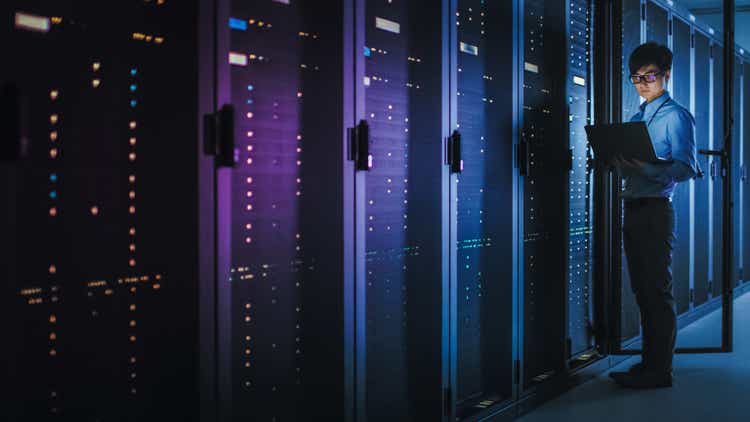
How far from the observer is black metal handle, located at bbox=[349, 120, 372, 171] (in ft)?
6.50

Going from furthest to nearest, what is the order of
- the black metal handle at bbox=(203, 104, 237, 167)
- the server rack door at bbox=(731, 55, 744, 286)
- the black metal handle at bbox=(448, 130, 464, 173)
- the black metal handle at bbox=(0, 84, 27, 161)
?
the server rack door at bbox=(731, 55, 744, 286) → the black metal handle at bbox=(448, 130, 464, 173) → the black metal handle at bbox=(203, 104, 237, 167) → the black metal handle at bbox=(0, 84, 27, 161)

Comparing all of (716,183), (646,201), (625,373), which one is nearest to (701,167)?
(716,183)

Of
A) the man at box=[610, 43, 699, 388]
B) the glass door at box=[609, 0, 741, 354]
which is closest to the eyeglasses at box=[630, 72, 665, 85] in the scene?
the man at box=[610, 43, 699, 388]

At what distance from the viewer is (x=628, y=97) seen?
4.06 m

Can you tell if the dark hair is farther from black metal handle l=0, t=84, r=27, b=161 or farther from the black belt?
black metal handle l=0, t=84, r=27, b=161

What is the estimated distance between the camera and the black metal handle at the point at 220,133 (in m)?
1.53

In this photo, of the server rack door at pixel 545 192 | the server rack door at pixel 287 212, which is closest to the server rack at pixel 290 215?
the server rack door at pixel 287 212

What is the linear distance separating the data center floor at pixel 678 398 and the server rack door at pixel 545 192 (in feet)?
0.69

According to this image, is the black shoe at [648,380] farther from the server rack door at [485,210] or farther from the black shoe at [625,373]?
the server rack door at [485,210]

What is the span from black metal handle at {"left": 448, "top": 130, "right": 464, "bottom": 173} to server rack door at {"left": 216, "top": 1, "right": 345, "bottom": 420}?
59 centimetres

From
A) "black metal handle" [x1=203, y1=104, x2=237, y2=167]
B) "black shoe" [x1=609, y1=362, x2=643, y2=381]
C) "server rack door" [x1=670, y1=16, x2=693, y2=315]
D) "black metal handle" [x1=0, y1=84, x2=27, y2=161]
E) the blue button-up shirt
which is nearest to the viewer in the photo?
"black metal handle" [x1=0, y1=84, x2=27, y2=161]

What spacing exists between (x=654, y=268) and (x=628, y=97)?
1.35 meters

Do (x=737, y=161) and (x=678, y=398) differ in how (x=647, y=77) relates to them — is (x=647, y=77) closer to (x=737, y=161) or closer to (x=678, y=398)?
(x=678, y=398)

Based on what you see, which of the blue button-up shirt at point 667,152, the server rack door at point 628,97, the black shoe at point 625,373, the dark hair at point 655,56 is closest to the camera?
the blue button-up shirt at point 667,152
